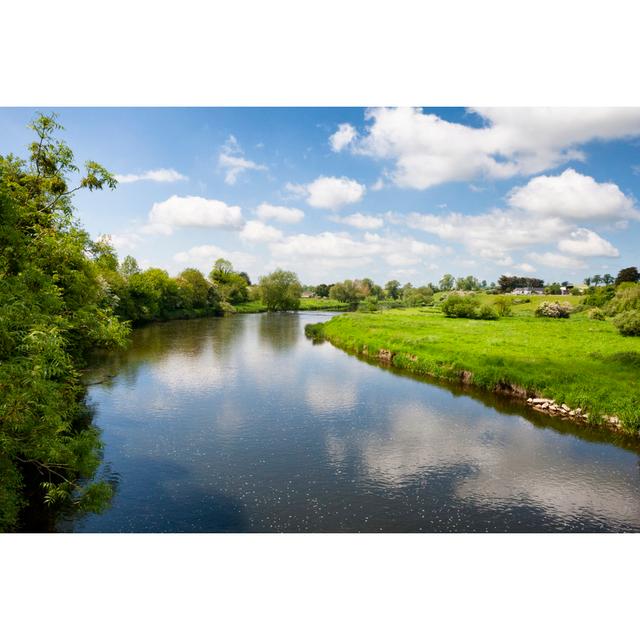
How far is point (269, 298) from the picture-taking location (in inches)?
3051

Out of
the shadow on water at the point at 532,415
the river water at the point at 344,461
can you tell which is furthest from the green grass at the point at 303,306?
the shadow on water at the point at 532,415

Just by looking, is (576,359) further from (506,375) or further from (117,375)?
(117,375)

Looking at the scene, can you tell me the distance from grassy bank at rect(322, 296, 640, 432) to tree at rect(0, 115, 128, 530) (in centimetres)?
1696

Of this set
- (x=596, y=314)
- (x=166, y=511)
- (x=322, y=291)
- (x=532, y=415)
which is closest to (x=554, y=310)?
(x=596, y=314)

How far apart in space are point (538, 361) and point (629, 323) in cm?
1407

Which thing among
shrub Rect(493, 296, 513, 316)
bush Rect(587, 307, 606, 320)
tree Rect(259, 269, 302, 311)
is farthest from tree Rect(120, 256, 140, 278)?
bush Rect(587, 307, 606, 320)

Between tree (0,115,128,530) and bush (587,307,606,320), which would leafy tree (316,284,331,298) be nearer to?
bush (587,307,606,320)

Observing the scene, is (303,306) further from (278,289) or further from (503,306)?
(503,306)

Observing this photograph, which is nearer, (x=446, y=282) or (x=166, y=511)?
(x=166, y=511)

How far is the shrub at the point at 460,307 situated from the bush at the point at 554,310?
7.24m

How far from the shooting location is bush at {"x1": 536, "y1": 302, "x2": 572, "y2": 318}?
160 ft

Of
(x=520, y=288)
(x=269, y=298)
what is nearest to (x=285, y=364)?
(x=269, y=298)

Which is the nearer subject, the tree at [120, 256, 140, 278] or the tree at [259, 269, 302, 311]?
the tree at [120, 256, 140, 278]

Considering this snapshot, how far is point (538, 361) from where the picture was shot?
2145 cm
